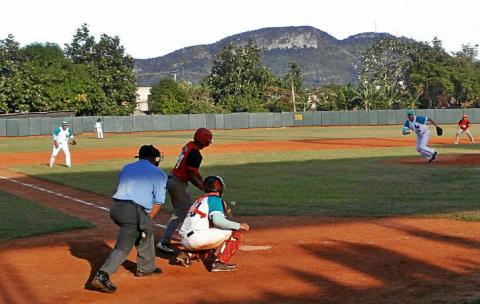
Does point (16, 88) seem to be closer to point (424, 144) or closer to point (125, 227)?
point (424, 144)

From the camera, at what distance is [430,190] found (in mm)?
17781

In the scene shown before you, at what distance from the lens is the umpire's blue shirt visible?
28.5 ft

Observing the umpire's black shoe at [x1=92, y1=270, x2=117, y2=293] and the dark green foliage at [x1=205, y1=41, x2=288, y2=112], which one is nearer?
the umpire's black shoe at [x1=92, y1=270, x2=117, y2=293]

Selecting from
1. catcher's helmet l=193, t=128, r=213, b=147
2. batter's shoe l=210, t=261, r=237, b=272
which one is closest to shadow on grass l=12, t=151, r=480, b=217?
catcher's helmet l=193, t=128, r=213, b=147

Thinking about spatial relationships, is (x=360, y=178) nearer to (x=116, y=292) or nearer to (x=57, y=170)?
(x=57, y=170)

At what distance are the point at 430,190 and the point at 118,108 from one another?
227ft

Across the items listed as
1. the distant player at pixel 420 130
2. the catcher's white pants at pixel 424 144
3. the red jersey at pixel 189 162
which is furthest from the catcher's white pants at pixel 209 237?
the catcher's white pants at pixel 424 144

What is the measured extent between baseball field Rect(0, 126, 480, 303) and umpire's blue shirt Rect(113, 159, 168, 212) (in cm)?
100

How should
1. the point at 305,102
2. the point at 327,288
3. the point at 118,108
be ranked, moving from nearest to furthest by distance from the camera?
the point at 327,288 < the point at 118,108 < the point at 305,102

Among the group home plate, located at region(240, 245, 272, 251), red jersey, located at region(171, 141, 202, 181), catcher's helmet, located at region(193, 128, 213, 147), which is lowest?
home plate, located at region(240, 245, 272, 251)

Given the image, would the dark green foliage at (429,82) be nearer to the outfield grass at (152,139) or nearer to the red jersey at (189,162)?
the outfield grass at (152,139)

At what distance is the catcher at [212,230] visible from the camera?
927cm

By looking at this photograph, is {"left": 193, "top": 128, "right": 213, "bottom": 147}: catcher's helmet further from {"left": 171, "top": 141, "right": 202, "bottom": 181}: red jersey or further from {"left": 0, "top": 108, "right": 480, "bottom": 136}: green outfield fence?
{"left": 0, "top": 108, "right": 480, "bottom": 136}: green outfield fence

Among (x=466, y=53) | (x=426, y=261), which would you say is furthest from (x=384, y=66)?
(x=426, y=261)
